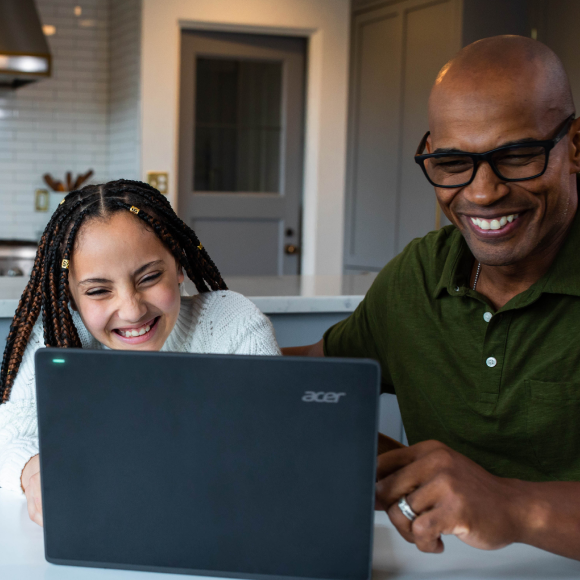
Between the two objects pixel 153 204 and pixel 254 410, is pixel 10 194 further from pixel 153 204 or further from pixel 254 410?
pixel 254 410

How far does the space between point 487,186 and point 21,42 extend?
10.6 feet

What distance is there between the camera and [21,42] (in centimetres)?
361

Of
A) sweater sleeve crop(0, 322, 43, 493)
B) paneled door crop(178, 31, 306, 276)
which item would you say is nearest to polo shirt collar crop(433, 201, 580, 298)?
sweater sleeve crop(0, 322, 43, 493)

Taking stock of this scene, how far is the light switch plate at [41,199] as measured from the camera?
4922mm

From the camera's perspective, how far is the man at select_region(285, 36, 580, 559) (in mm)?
1058

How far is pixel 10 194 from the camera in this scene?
4.92m

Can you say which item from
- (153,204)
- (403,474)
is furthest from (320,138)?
(403,474)

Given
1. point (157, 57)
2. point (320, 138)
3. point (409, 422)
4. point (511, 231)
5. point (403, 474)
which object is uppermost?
point (157, 57)

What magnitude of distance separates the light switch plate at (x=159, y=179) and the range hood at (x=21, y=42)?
34.1 inches

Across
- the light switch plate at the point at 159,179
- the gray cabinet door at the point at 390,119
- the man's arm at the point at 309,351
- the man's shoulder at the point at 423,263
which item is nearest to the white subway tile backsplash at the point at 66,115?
the light switch plate at the point at 159,179

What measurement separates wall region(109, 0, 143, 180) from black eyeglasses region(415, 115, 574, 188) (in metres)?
3.55

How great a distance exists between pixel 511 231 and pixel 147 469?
705mm

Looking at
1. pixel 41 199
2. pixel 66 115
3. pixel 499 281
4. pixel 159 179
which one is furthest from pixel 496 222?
pixel 66 115

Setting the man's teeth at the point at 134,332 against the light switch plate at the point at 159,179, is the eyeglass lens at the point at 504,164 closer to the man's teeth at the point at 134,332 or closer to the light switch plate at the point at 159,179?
the man's teeth at the point at 134,332
